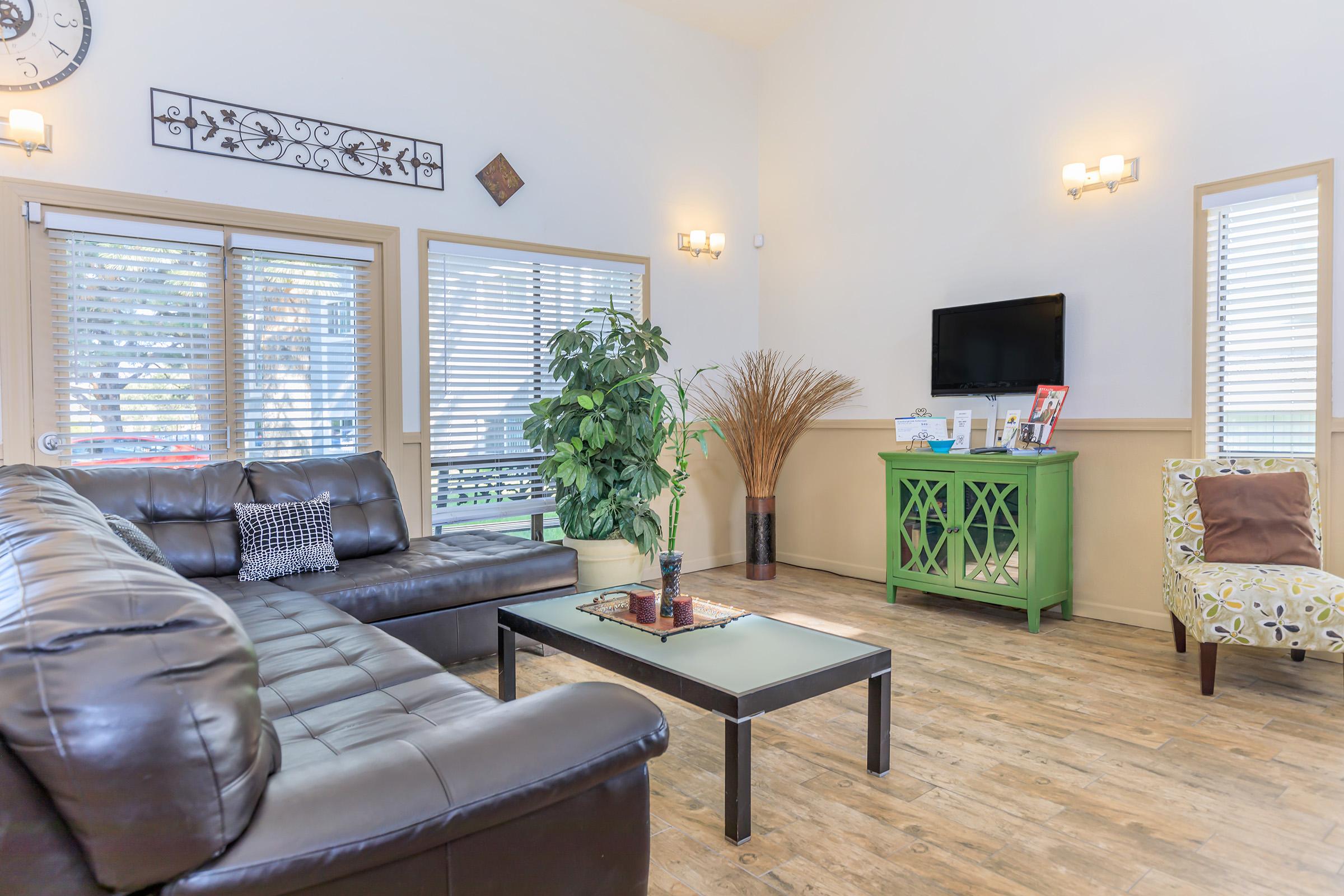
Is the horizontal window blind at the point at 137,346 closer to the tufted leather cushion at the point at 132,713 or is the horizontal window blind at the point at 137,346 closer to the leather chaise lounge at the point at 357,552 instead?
the leather chaise lounge at the point at 357,552

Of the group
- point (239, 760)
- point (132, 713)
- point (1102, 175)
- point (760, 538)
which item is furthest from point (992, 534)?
point (132, 713)

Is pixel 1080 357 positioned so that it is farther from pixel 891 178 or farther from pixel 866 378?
pixel 891 178

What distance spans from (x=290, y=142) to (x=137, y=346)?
1279 millimetres

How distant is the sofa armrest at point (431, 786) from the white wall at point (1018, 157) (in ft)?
12.3

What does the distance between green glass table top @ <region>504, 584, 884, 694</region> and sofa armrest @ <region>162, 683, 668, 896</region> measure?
73 cm

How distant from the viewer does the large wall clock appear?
3.34m

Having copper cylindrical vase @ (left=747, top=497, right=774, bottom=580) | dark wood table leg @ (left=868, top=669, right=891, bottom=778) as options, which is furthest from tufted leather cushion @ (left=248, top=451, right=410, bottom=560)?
copper cylindrical vase @ (left=747, top=497, right=774, bottom=580)

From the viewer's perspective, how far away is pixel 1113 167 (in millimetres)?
4051

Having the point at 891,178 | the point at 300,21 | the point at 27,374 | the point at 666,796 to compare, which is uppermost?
the point at 300,21

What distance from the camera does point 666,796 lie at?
2.33 meters

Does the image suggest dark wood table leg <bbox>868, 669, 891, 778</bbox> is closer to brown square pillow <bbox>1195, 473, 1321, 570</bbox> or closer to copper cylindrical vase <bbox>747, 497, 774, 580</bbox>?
brown square pillow <bbox>1195, 473, 1321, 570</bbox>

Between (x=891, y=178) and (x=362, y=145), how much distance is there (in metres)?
3.28

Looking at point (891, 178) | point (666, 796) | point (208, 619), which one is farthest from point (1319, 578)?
point (208, 619)

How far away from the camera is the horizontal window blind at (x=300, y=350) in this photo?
13.0 ft
